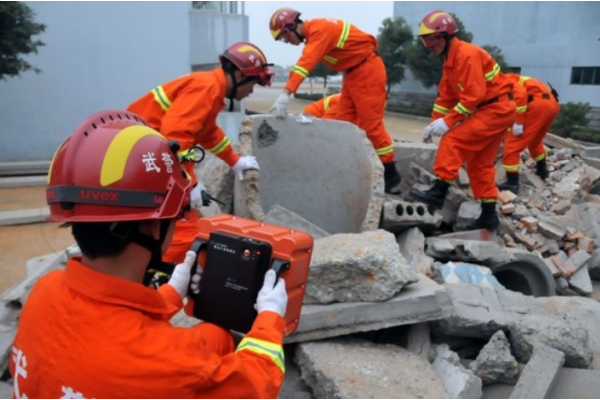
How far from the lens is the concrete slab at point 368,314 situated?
2822mm

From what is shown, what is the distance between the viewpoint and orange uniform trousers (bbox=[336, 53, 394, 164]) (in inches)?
214

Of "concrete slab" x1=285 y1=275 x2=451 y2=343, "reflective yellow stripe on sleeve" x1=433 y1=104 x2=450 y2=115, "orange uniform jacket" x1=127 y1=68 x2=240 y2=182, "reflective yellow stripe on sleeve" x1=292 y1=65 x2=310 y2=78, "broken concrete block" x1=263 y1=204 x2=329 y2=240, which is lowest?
"concrete slab" x1=285 y1=275 x2=451 y2=343

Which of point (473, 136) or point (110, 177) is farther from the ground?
point (110, 177)

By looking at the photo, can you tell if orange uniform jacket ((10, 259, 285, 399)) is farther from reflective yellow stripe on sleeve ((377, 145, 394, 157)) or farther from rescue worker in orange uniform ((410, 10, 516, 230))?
reflective yellow stripe on sleeve ((377, 145, 394, 157))

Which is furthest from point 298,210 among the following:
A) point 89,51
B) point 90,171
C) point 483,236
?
point 89,51

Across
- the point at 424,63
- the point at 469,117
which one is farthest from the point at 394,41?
the point at 469,117

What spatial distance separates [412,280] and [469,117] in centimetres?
262

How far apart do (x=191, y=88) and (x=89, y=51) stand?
28.5ft

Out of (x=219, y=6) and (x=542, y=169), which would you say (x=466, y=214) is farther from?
(x=219, y=6)

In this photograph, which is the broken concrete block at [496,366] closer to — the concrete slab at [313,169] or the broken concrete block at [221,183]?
the concrete slab at [313,169]

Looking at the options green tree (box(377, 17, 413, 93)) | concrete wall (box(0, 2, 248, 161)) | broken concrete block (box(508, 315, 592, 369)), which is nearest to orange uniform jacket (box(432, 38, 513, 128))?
broken concrete block (box(508, 315, 592, 369))

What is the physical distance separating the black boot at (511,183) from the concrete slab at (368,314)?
4.01 metres

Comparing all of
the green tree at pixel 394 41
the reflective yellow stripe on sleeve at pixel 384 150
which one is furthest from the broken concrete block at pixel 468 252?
the green tree at pixel 394 41

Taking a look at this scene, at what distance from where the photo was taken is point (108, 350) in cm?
128
